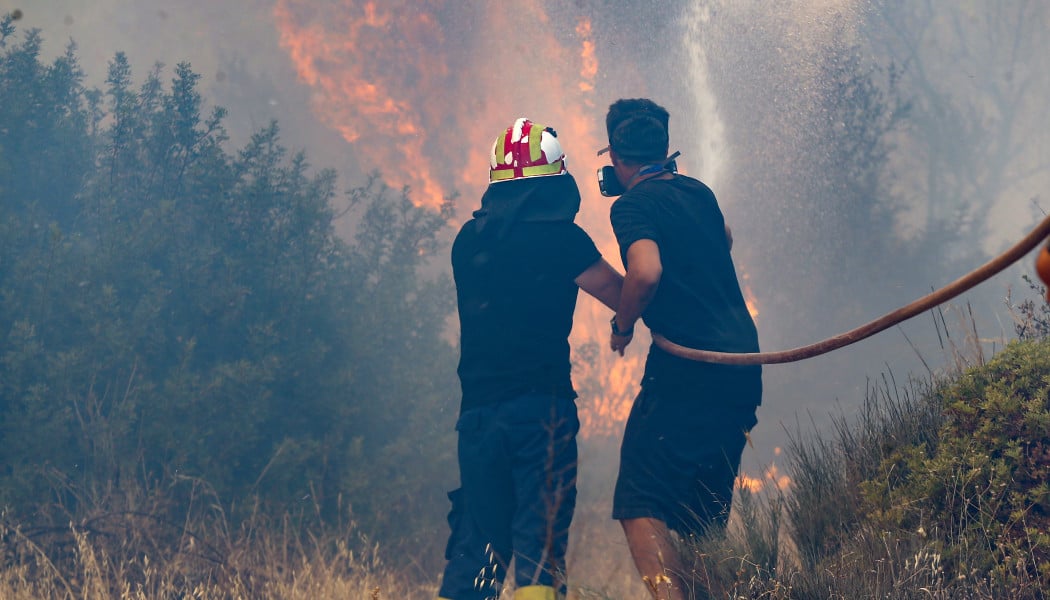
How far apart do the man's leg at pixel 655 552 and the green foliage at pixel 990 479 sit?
844 mm

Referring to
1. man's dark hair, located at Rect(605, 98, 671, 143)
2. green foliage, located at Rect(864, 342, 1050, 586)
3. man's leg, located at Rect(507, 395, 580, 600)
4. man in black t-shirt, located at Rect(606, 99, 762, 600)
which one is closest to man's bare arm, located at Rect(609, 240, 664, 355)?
man in black t-shirt, located at Rect(606, 99, 762, 600)

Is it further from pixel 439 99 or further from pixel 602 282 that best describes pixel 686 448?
pixel 439 99

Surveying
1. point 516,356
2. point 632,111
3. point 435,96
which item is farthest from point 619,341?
point 435,96

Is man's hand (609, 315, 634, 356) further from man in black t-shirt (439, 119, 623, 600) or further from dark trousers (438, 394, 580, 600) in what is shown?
dark trousers (438, 394, 580, 600)

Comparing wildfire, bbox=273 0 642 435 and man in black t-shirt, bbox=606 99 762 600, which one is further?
wildfire, bbox=273 0 642 435

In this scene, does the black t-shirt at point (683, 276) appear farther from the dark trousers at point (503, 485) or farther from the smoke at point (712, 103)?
the smoke at point (712, 103)

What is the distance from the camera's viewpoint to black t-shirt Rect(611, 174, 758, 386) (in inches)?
161

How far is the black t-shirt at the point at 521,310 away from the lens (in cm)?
400

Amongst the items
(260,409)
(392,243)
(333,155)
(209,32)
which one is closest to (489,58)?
(333,155)

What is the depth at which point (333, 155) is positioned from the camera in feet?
61.8

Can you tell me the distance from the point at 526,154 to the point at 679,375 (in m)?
1.29

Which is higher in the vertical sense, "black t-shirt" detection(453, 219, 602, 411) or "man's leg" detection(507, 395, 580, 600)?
"black t-shirt" detection(453, 219, 602, 411)

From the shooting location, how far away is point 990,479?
10.8 feet

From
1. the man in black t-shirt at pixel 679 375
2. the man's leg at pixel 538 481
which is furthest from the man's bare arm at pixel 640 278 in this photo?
the man's leg at pixel 538 481
